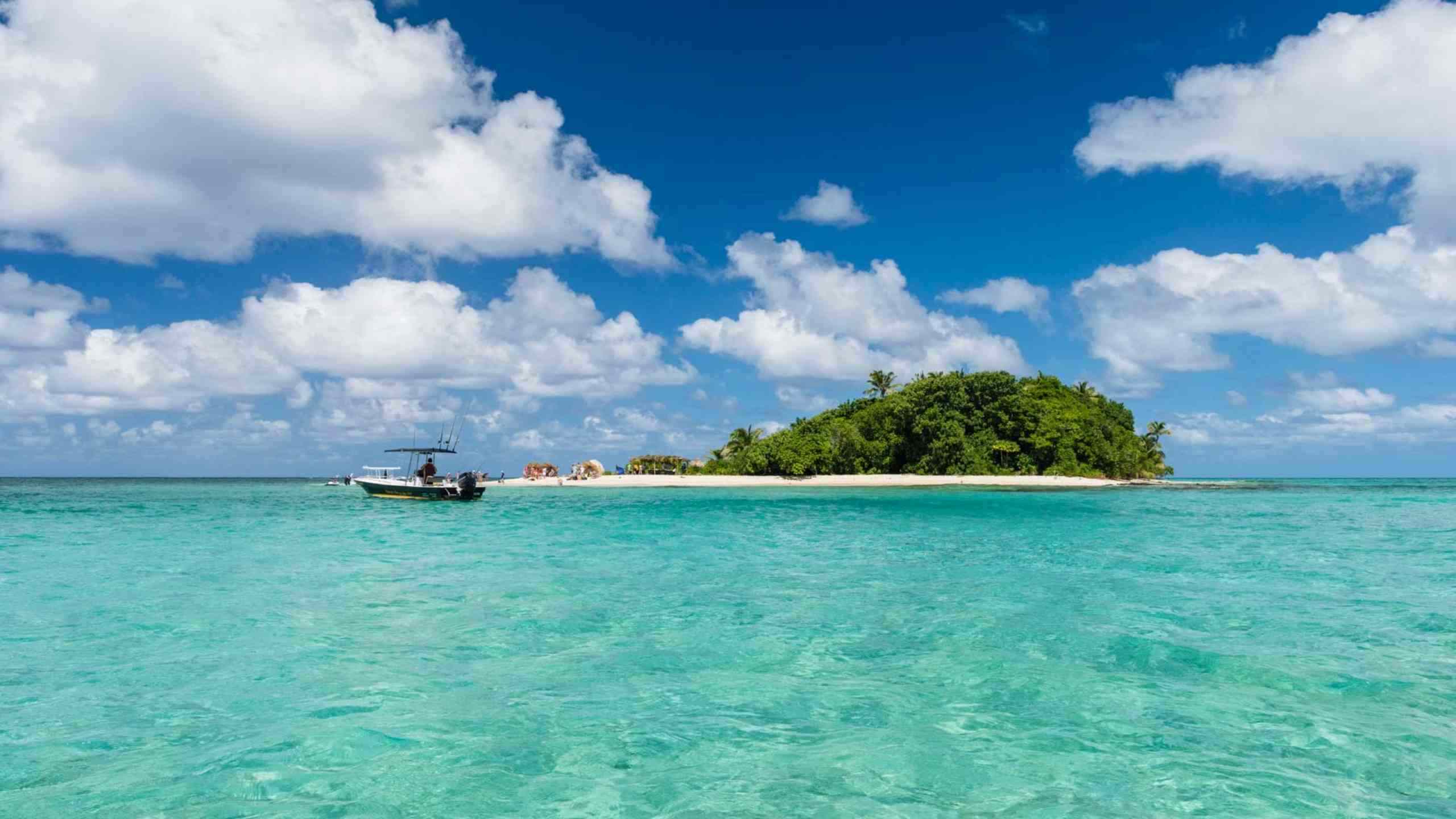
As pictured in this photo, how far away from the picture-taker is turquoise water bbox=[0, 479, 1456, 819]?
6.32 m

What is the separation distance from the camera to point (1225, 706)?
27.6 ft

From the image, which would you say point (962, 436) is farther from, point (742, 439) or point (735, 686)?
point (735, 686)

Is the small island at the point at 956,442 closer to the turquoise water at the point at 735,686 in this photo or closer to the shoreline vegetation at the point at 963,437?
the shoreline vegetation at the point at 963,437

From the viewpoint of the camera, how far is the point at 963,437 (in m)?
84.8

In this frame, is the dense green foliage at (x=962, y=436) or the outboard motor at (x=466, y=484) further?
the dense green foliage at (x=962, y=436)

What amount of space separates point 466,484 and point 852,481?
43.7m

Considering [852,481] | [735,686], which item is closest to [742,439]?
[852,481]

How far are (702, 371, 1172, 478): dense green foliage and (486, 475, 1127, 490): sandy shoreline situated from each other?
1493 millimetres

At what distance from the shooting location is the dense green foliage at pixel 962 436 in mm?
84938

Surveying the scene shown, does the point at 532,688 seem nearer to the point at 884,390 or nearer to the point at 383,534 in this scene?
the point at 383,534

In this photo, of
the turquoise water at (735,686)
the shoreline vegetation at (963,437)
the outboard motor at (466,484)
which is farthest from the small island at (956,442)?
the turquoise water at (735,686)

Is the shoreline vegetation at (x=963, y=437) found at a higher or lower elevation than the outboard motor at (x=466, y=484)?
higher

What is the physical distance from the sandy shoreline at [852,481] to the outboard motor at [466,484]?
127 ft

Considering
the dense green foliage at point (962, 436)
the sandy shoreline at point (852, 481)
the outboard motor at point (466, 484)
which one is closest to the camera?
the outboard motor at point (466, 484)
